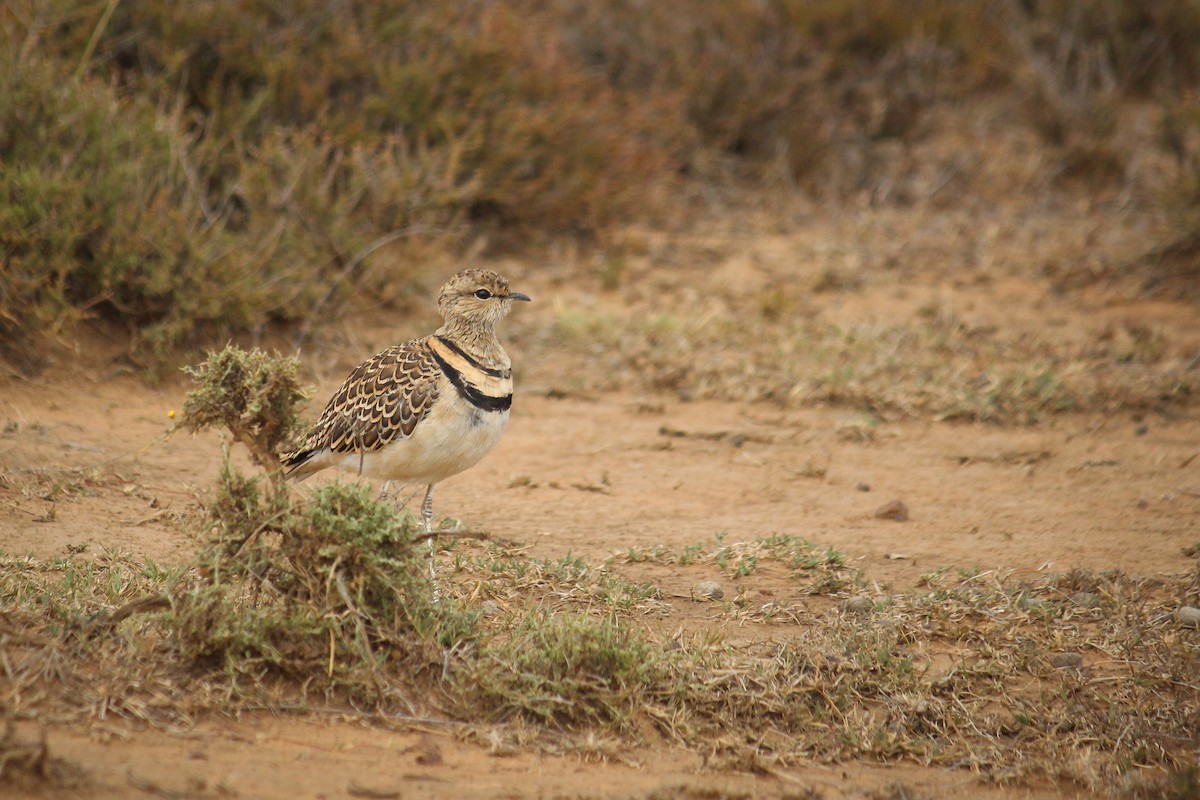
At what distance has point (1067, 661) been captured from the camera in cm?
446

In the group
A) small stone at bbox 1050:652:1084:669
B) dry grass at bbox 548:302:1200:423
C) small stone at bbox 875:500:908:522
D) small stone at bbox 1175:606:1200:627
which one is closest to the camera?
small stone at bbox 1050:652:1084:669

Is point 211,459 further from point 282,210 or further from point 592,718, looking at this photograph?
point 592,718

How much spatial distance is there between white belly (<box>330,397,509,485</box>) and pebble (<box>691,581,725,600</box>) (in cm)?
96

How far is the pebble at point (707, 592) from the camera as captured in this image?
4.84 m

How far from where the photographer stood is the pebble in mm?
4836

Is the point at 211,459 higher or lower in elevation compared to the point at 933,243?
lower

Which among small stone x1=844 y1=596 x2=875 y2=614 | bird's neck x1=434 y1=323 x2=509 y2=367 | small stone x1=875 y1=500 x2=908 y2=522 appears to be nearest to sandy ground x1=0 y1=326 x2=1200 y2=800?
small stone x1=875 y1=500 x2=908 y2=522

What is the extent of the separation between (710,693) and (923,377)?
361 centimetres

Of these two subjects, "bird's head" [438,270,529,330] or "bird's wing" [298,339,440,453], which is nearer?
"bird's wing" [298,339,440,453]

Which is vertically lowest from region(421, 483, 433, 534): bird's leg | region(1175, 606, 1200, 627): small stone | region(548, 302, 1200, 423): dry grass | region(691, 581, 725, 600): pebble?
region(1175, 606, 1200, 627): small stone

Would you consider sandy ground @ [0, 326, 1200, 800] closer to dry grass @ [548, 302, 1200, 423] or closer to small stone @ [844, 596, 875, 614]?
dry grass @ [548, 302, 1200, 423]

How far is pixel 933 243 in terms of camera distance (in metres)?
9.03

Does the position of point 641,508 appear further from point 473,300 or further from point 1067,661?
point 1067,661

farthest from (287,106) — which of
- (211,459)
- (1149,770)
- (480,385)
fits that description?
(1149,770)
